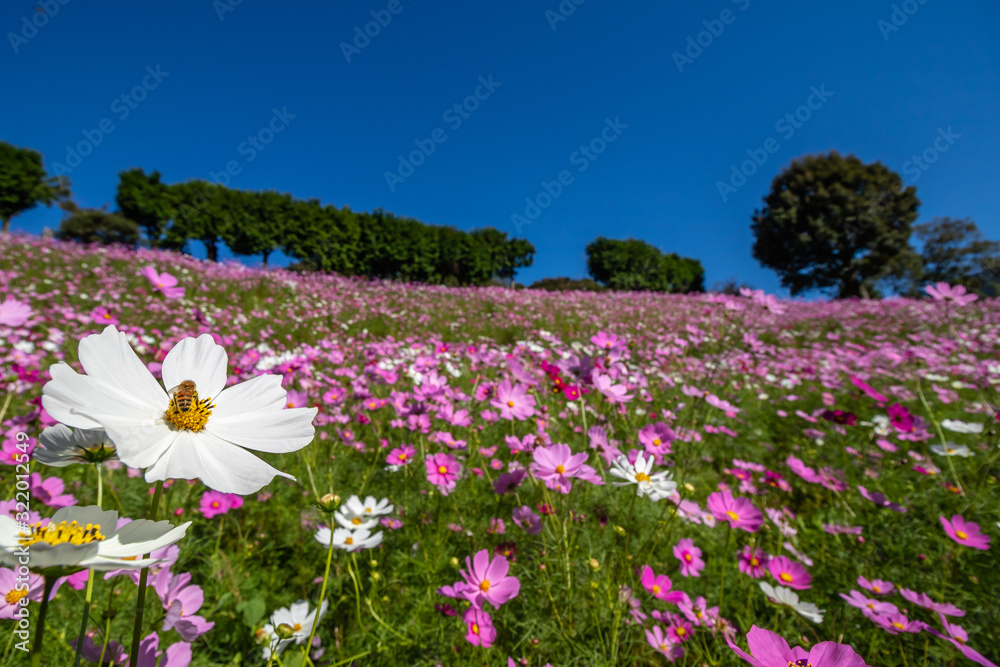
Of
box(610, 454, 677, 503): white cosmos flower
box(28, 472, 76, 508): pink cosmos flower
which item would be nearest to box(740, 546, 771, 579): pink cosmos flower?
box(610, 454, 677, 503): white cosmos flower

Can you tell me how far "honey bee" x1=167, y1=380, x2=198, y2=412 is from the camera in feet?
1.38

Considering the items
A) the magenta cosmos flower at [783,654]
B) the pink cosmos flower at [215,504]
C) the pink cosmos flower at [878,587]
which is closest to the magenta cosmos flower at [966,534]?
the pink cosmos flower at [878,587]

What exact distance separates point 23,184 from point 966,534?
36.0 meters

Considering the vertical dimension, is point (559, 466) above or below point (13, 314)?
below

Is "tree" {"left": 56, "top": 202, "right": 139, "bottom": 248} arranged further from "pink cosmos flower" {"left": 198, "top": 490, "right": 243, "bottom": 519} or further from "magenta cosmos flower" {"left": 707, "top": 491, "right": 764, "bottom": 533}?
"magenta cosmos flower" {"left": 707, "top": 491, "right": 764, "bottom": 533}

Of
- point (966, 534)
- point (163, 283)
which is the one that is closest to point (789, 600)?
point (966, 534)

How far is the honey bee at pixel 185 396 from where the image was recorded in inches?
16.6

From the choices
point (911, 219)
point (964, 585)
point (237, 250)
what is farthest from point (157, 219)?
point (911, 219)

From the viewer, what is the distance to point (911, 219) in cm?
1838

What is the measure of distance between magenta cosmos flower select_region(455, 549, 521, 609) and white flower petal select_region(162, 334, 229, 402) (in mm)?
656

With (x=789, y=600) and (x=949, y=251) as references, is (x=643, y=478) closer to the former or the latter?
(x=789, y=600)

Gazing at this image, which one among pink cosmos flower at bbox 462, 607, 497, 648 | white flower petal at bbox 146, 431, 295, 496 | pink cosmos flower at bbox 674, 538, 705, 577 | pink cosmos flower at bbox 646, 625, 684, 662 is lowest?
pink cosmos flower at bbox 646, 625, 684, 662

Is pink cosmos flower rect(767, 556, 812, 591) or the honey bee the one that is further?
pink cosmos flower rect(767, 556, 812, 591)

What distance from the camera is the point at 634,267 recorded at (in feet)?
91.7
